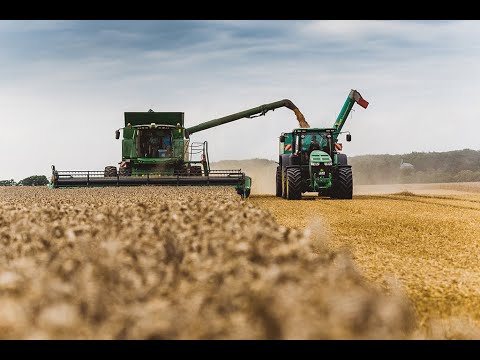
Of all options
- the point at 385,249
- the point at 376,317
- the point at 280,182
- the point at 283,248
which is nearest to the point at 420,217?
the point at 385,249

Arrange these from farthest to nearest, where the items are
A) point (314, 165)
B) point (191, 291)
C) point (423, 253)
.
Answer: point (314, 165) < point (423, 253) < point (191, 291)

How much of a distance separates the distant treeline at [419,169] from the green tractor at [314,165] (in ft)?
98.1

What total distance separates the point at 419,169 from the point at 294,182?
5444 centimetres

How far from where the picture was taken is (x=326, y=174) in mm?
21172

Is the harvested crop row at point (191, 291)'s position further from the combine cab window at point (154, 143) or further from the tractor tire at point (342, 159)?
the combine cab window at point (154, 143)

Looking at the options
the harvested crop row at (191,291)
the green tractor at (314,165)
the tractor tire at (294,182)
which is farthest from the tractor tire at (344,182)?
the harvested crop row at (191,291)

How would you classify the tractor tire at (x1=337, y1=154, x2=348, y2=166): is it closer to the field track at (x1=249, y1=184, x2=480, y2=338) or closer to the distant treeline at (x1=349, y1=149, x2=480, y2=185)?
the field track at (x1=249, y1=184, x2=480, y2=338)

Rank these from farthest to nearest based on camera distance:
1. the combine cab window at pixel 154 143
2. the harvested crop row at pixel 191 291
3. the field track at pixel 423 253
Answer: the combine cab window at pixel 154 143 < the field track at pixel 423 253 < the harvested crop row at pixel 191 291

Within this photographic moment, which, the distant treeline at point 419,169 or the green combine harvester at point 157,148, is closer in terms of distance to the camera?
the green combine harvester at point 157,148

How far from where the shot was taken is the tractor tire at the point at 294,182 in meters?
20.8

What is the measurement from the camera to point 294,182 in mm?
20797

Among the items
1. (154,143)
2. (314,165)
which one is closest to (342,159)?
(314,165)

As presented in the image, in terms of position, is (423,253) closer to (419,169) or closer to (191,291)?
(191,291)

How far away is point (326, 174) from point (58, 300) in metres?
18.8
